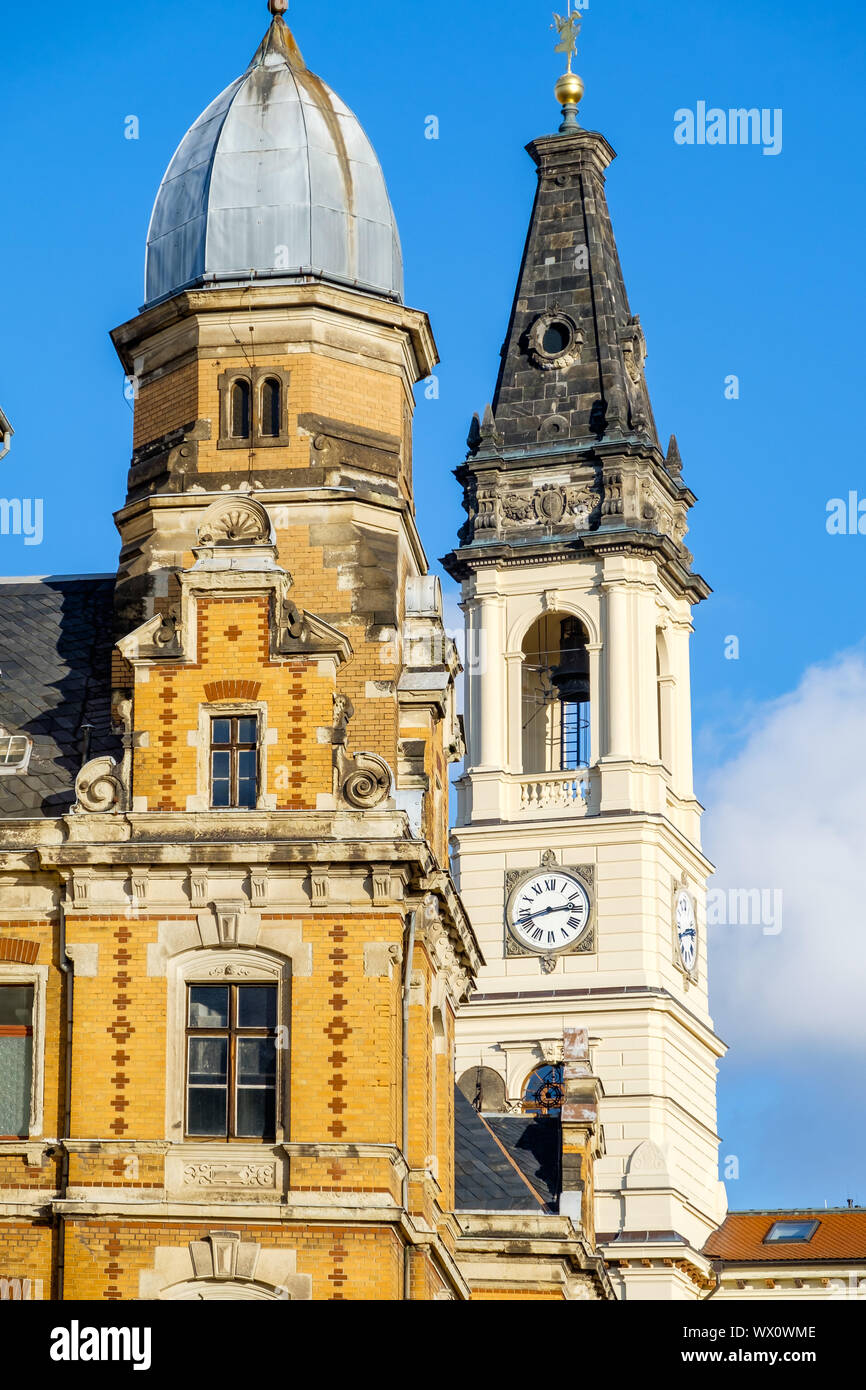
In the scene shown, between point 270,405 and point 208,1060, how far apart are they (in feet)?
30.4

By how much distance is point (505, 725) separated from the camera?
3388 inches

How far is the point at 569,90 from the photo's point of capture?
93375 millimetres

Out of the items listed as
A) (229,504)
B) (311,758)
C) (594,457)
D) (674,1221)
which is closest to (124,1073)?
(311,758)

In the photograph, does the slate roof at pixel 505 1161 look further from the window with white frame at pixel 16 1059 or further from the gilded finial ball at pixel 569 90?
the gilded finial ball at pixel 569 90

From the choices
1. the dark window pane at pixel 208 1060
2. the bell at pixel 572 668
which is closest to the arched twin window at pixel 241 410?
the dark window pane at pixel 208 1060

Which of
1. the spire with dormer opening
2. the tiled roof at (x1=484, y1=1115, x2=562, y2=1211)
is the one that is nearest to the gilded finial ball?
the spire with dormer opening

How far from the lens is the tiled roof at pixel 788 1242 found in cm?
8544

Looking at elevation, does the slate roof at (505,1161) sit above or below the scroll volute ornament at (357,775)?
below

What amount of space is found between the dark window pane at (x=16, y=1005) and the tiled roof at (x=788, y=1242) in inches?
2011

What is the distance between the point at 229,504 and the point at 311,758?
12.6ft

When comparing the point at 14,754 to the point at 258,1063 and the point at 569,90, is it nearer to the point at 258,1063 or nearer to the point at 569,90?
the point at 258,1063

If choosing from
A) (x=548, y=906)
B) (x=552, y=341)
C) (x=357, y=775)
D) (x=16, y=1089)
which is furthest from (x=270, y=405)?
(x=552, y=341)

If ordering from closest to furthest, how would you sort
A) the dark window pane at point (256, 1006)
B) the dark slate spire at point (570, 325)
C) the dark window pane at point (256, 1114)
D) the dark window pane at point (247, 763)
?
the dark window pane at point (256, 1114) < the dark window pane at point (256, 1006) < the dark window pane at point (247, 763) < the dark slate spire at point (570, 325)
